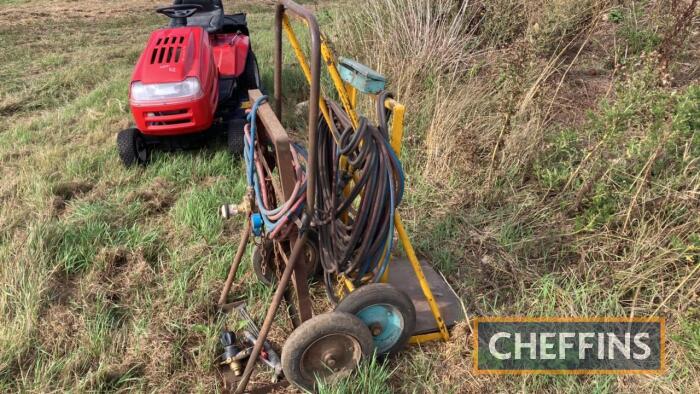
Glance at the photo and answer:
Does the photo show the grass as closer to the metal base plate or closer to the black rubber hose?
the metal base plate

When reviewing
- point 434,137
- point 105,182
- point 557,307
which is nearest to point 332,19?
point 434,137

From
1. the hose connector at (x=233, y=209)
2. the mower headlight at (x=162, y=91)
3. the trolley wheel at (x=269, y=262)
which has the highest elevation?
the mower headlight at (x=162, y=91)

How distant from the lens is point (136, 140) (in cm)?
365

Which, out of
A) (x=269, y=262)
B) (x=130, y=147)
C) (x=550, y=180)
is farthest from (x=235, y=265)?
(x=550, y=180)

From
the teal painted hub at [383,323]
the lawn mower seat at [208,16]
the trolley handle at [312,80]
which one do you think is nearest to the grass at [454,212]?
the teal painted hub at [383,323]

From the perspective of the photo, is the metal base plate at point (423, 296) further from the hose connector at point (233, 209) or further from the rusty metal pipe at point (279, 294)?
the hose connector at point (233, 209)

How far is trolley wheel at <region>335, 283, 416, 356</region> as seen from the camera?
6.14 feet

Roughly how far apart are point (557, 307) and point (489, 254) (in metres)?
0.50

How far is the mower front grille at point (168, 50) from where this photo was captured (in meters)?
3.43

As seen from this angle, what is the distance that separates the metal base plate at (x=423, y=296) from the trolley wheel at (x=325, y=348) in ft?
1.28

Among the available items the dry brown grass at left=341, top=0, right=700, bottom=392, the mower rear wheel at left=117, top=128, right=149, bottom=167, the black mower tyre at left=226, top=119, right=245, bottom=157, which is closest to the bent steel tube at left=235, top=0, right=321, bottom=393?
the dry brown grass at left=341, top=0, right=700, bottom=392

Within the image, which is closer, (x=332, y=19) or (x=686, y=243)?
(x=686, y=243)

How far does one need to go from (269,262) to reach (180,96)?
62.0 inches

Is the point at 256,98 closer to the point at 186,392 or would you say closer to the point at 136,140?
the point at 186,392
